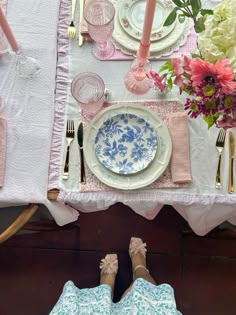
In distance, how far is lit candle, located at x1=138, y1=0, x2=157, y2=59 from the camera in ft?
2.92

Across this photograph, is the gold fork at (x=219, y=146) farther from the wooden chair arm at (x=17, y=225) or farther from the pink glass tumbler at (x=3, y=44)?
the pink glass tumbler at (x=3, y=44)


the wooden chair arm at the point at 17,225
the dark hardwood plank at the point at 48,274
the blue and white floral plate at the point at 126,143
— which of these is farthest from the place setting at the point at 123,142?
the dark hardwood plank at the point at 48,274

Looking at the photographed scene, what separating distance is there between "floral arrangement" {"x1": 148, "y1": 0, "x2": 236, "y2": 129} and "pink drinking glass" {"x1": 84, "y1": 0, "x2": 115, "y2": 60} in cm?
25

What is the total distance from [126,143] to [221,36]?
1.34 ft

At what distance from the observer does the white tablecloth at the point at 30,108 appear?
112cm

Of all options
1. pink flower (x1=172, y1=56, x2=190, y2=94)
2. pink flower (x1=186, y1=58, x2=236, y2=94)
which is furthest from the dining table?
pink flower (x1=186, y1=58, x2=236, y2=94)

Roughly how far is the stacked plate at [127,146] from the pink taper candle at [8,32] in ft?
0.98

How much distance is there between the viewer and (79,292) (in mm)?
1355

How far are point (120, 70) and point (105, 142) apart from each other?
0.73ft

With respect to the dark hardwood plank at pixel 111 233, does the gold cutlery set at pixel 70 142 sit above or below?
above

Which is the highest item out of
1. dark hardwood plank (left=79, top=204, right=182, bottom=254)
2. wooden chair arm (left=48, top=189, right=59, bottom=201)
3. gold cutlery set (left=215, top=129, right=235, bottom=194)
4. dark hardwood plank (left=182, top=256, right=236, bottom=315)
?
gold cutlery set (left=215, top=129, right=235, bottom=194)

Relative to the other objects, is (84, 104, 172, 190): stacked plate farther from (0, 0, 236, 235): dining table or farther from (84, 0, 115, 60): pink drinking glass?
(84, 0, 115, 60): pink drinking glass

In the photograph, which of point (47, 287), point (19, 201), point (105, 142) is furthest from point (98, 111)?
point (47, 287)

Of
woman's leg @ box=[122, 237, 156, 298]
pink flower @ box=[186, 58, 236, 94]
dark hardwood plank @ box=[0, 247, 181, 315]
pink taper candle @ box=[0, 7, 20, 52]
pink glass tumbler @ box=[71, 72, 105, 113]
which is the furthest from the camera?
dark hardwood plank @ box=[0, 247, 181, 315]
